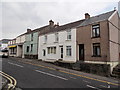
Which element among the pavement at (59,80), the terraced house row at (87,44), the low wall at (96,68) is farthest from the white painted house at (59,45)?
the pavement at (59,80)

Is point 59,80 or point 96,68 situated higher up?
point 96,68

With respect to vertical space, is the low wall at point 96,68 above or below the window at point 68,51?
below

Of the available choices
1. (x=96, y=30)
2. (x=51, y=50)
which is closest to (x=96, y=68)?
(x=96, y=30)

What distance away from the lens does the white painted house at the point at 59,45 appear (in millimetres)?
19156

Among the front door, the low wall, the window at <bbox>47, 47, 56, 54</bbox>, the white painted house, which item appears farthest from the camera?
the window at <bbox>47, 47, 56, 54</bbox>

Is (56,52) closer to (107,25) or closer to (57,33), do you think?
(57,33)

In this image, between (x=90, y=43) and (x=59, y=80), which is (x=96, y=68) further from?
(x=59, y=80)

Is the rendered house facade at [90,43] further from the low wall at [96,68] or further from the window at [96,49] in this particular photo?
the low wall at [96,68]

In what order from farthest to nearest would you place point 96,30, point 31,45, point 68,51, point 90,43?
point 31,45
point 68,51
point 90,43
point 96,30

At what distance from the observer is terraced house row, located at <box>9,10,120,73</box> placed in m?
15.1

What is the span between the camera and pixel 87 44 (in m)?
17.1

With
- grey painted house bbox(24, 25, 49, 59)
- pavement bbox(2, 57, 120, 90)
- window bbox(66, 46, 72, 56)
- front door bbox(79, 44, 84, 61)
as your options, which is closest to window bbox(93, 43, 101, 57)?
front door bbox(79, 44, 84, 61)

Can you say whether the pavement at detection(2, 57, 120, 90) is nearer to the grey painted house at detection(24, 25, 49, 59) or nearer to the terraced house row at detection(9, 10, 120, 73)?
the terraced house row at detection(9, 10, 120, 73)

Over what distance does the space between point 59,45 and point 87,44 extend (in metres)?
6.25
